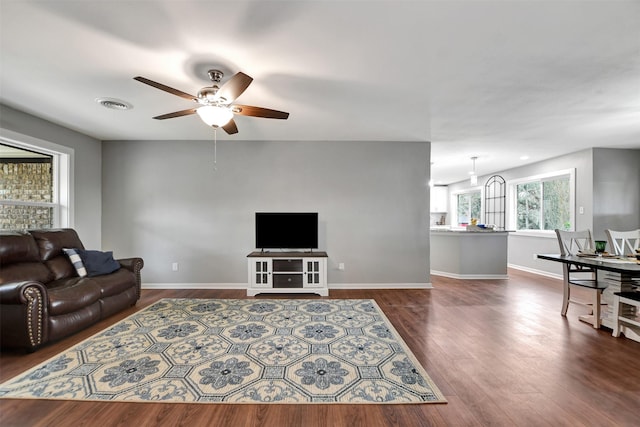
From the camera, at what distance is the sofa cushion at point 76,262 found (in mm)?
3138

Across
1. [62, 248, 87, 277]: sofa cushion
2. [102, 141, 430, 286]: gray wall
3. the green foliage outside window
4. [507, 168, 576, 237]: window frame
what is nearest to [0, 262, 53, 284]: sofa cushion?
[62, 248, 87, 277]: sofa cushion

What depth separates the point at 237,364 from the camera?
2.12m

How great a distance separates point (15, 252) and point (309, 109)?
352 cm

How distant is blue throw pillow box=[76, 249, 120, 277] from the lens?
10.5ft

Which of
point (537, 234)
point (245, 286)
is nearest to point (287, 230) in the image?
point (245, 286)

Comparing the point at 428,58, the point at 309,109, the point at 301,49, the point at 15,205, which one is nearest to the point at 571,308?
the point at 428,58

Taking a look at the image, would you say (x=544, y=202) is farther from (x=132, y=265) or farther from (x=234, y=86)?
→ (x=132, y=265)

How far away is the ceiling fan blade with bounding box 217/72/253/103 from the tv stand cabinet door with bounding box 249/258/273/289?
98.9 inches

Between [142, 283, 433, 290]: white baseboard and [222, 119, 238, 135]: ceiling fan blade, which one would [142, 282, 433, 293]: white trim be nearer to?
[142, 283, 433, 290]: white baseboard

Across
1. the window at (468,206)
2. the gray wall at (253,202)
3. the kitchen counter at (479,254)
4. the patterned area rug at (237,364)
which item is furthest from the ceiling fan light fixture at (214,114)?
the window at (468,206)

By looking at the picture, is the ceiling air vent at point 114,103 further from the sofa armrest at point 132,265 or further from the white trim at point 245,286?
the white trim at point 245,286

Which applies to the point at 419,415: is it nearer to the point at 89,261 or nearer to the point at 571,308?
the point at 571,308

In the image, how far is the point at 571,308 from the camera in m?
3.45

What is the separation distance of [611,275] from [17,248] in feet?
21.2
